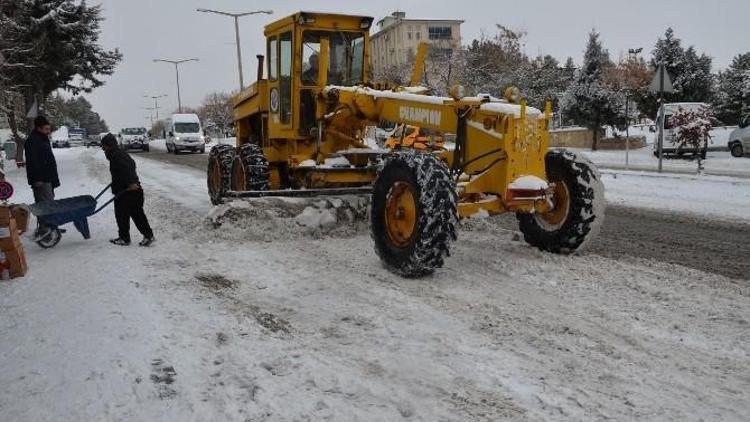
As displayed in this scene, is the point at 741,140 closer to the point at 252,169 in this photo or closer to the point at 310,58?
the point at 310,58

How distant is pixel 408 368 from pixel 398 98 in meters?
4.03

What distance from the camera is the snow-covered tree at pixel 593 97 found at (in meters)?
29.0

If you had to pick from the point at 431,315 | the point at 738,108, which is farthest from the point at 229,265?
the point at 738,108

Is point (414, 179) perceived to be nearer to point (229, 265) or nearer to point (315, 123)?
point (229, 265)

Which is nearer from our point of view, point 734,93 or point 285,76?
point 285,76

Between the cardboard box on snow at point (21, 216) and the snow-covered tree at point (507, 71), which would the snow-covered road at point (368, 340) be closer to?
the cardboard box on snow at point (21, 216)

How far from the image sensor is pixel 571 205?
Answer: 6.34 m

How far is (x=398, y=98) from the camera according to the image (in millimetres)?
7082

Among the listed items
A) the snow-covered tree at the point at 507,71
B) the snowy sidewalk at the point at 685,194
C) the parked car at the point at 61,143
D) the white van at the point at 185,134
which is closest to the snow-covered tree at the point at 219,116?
the parked car at the point at 61,143

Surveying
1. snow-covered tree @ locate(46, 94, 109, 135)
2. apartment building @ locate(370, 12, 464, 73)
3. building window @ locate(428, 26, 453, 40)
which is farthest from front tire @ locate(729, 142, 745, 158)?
snow-covered tree @ locate(46, 94, 109, 135)

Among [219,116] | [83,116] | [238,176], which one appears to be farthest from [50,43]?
[83,116]

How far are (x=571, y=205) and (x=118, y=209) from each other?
17.1 feet

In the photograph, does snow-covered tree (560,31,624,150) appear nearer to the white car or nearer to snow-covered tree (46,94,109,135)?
the white car

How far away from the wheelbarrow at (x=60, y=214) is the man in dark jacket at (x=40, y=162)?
2.96ft
